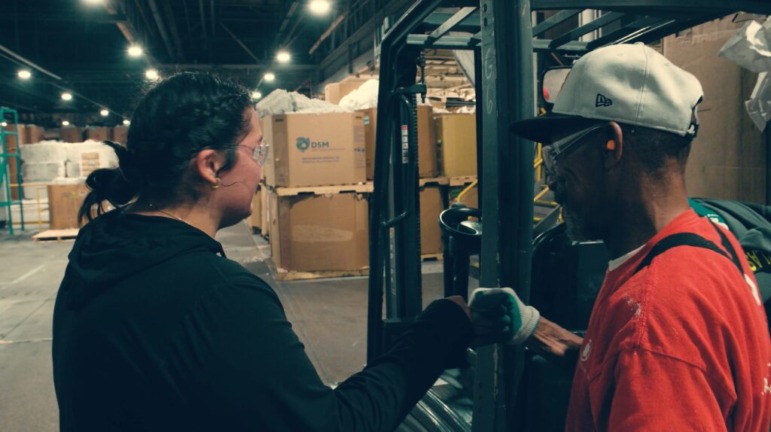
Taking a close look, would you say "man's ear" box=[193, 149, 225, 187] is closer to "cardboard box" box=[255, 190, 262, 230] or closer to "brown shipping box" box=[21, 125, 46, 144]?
"cardboard box" box=[255, 190, 262, 230]

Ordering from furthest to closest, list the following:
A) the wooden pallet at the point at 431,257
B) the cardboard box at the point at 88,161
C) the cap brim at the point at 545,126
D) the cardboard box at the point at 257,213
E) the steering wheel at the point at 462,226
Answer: the cardboard box at the point at 88,161
the cardboard box at the point at 257,213
the wooden pallet at the point at 431,257
the steering wheel at the point at 462,226
the cap brim at the point at 545,126

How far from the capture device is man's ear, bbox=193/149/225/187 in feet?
4.80

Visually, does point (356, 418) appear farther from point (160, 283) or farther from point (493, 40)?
point (493, 40)

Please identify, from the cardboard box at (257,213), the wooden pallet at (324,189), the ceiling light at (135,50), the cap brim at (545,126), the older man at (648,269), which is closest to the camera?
the older man at (648,269)

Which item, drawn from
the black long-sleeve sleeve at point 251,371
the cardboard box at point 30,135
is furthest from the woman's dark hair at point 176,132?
the cardboard box at point 30,135

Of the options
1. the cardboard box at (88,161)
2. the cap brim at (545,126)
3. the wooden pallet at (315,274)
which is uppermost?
the cardboard box at (88,161)

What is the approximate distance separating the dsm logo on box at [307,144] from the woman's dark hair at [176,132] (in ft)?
22.0

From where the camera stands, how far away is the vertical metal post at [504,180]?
64.3 inches

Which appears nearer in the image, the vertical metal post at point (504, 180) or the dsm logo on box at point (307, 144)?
the vertical metal post at point (504, 180)

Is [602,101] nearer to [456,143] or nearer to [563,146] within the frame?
[563,146]

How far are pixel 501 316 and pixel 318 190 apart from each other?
6745mm

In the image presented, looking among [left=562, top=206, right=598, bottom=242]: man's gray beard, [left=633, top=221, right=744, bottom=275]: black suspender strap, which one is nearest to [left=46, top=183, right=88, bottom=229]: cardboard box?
[left=562, top=206, right=598, bottom=242]: man's gray beard

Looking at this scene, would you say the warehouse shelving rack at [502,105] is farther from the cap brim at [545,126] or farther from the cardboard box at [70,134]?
the cardboard box at [70,134]

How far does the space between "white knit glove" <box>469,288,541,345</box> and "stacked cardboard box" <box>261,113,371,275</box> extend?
662 centimetres
